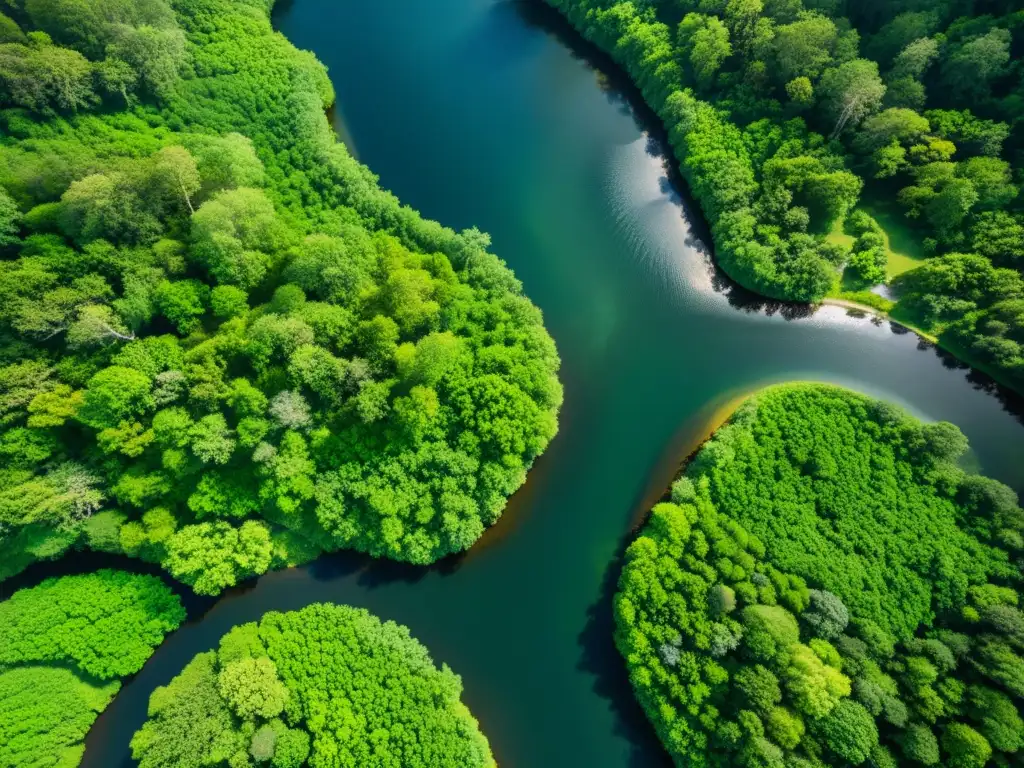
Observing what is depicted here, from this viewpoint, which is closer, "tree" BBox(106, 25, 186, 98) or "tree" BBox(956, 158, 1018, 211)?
"tree" BBox(956, 158, 1018, 211)

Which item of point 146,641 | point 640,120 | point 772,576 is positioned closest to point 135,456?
point 146,641

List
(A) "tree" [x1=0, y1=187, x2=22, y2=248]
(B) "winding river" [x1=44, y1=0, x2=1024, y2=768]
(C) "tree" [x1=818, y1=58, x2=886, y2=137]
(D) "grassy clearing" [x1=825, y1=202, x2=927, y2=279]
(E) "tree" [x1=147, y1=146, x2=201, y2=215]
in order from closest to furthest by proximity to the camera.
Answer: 1. (B) "winding river" [x1=44, y1=0, x2=1024, y2=768]
2. (A) "tree" [x1=0, y1=187, x2=22, y2=248]
3. (E) "tree" [x1=147, y1=146, x2=201, y2=215]
4. (C) "tree" [x1=818, y1=58, x2=886, y2=137]
5. (D) "grassy clearing" [x1=825, y1=202, x2=927, y2=279]

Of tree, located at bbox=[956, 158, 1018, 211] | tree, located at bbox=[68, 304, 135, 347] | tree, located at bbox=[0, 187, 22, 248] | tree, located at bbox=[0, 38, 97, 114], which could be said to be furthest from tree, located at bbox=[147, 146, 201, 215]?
tree, located at bbox=[956, 158, 1018, 211]

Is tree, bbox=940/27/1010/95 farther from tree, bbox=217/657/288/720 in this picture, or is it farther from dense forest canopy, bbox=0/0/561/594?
tree, bbox=217/657/288/720

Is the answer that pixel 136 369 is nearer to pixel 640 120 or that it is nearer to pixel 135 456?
pixel 135 456

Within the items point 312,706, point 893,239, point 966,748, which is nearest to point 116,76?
point 312,706

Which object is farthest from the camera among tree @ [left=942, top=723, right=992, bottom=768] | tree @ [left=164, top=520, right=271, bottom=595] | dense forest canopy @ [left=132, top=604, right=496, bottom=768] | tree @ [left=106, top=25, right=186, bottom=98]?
tree @ [left=106, top=25, right=186, bottom=98]

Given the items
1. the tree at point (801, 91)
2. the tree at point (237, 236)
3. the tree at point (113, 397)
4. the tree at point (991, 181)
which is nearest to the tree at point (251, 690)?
the tree at point (113, 397)

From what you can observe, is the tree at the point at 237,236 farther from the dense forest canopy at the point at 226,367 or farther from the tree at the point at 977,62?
the tree at the point at 977,62

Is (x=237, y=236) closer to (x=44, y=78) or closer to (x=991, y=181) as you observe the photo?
(x=44, y=78)
